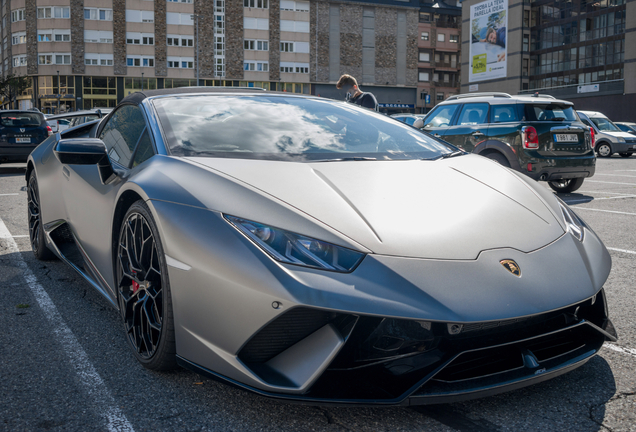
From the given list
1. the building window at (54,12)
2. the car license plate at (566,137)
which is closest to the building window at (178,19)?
the building window at (54,12)

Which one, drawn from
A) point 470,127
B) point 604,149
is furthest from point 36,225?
point 604,149

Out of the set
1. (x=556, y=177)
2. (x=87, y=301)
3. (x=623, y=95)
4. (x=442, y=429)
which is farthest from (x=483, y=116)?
(x=623, y=95)

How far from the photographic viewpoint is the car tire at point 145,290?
219 centimetres

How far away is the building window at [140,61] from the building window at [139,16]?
3485 millimetres

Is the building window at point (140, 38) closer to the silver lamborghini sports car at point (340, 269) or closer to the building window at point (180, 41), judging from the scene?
the building window at point (180, 41)

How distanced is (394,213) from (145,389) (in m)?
1.17

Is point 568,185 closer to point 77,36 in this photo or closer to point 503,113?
point 503,113

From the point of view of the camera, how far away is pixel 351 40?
214 ft

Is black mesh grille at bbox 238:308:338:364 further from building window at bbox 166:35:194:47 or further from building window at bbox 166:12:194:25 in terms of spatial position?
building window at bbox 166:12:194:25

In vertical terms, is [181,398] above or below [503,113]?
below

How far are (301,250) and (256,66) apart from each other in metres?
60.5

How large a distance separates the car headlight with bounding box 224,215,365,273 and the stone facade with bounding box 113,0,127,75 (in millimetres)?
58801

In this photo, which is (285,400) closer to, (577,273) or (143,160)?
(577,273)

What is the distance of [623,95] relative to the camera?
138 ft
